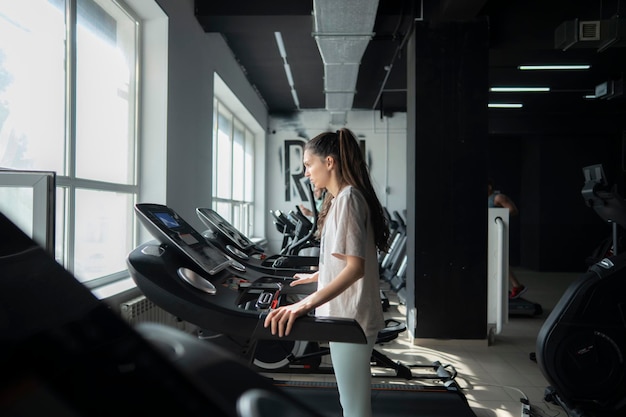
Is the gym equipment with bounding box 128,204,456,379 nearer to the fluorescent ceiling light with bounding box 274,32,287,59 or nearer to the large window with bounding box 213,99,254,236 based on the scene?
the fluorescent ceiling light with bounding box 274,32,287,59

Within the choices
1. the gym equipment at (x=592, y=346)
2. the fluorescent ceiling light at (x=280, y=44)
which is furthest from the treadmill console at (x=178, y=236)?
the fluorescent ceiling light at (x=280, y=44)

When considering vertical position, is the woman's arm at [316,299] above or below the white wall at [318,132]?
below

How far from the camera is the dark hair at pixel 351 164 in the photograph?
1.72m

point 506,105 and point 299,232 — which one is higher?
point 506,105

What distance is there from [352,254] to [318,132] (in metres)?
Answer: 8.75

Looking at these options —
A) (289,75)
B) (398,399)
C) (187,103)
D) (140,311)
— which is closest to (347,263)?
(398,399)

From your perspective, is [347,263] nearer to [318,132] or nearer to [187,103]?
[187,103]

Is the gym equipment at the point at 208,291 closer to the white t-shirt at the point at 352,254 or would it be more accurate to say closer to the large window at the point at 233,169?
the white t-shirt at the point at 352,254

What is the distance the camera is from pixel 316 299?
1.52m

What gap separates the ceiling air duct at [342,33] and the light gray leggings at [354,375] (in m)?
3.13

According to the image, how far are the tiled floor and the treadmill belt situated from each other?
0.82 ft

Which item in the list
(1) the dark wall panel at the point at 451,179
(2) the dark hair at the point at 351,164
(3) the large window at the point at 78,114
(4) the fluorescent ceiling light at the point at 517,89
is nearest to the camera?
(2) the dark hair at the point at 351,164

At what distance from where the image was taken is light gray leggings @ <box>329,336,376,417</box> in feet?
5.32

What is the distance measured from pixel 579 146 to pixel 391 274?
570 cm
